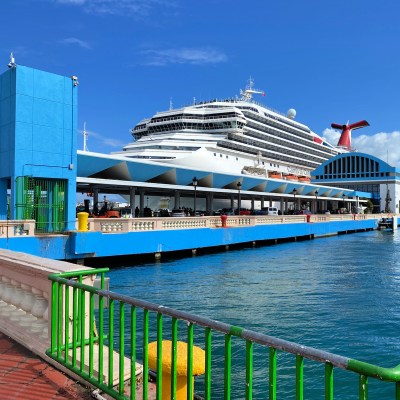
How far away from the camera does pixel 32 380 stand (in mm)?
4363

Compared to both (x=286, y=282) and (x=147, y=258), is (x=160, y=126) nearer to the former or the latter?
(x=147, y=258)

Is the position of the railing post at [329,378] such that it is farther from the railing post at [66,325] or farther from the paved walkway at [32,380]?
the railing post at [66,325]

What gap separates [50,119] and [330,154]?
9121 centimetres

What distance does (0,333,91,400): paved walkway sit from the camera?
13.3 feet

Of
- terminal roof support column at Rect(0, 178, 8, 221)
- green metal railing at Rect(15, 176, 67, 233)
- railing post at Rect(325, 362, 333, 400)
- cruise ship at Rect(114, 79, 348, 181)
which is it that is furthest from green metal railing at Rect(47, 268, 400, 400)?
cruise ship at Rect(114, 79, 348, 181)

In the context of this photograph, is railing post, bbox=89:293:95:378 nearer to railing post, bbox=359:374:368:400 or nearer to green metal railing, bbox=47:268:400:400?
green metal railing, bbox=47:268:400:400

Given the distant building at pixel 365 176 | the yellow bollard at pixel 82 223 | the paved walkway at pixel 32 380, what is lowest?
the paved walkway at pixel 32 380

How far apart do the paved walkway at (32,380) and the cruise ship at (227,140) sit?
4459 cm

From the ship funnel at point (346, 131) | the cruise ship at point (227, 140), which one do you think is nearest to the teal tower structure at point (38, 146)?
the cruise ship at point (227, 140)

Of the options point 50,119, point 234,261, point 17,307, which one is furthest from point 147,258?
point 17,307

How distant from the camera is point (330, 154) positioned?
101812 mm

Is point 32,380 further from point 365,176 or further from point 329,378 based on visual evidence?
point 365,176

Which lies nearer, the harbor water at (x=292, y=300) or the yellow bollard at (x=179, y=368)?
the yellow bollard at (x=179, y=368)

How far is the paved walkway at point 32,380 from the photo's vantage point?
406cm
